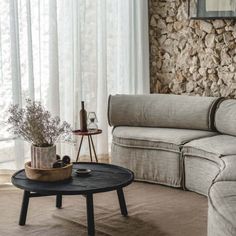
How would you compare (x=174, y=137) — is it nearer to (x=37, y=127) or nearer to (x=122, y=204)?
(x=122, y=204)

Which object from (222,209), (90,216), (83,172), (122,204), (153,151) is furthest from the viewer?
(153,151)

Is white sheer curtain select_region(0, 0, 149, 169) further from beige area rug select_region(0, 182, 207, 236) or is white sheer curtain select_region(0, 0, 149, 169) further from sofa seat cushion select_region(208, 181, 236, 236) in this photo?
sofa seat cushion select_region(208, 181, 236, 236)

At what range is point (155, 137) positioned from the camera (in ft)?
14.2

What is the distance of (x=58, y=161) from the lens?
10.9ft

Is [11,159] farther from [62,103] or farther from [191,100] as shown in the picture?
[191,100]

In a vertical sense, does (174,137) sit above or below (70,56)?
below

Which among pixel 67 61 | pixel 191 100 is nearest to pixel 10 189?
pixel 67 61

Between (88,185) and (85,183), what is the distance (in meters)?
0.06

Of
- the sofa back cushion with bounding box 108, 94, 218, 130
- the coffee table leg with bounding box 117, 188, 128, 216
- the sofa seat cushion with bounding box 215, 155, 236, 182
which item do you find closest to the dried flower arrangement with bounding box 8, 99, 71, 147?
the coffee table leg with bounding box 117, 188, 128, 216

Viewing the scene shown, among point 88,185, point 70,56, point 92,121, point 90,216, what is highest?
point 70,56

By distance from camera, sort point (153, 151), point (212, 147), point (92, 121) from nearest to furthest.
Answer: point (212, 147) < point (153, 151) < point (92, 121)

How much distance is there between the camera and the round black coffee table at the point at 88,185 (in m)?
3.05

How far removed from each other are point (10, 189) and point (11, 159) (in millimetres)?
395

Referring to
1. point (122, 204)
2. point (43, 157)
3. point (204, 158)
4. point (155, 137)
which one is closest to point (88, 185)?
point (43, 157)
